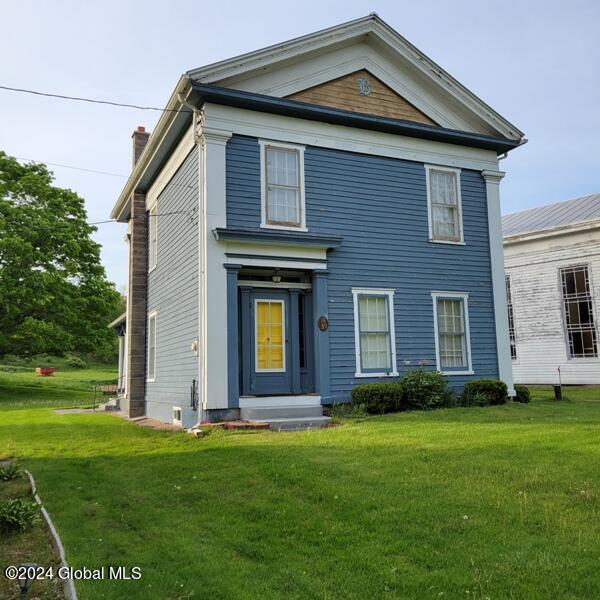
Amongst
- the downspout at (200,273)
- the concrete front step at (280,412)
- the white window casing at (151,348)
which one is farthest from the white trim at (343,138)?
the white window casing at (151,348)

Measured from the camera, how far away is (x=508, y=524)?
4.76 metres

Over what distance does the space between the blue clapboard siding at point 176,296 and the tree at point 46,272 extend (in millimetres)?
12422

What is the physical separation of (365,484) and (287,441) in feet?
9.42

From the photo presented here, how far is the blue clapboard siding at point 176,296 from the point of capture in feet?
41.2

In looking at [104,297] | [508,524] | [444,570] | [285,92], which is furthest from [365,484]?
[104,297]

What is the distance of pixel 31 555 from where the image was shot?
15.4 ft

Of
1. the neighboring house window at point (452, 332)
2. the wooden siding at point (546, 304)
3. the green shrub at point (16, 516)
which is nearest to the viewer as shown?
the green shrub at point (16, 516)

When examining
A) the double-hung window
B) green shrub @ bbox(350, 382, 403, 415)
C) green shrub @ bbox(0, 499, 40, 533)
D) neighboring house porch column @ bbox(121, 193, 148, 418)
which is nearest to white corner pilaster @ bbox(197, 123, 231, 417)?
green shrub @ bbox(350, 382, 403, 415)

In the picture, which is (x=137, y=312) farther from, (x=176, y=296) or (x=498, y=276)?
(x=498, y=276)

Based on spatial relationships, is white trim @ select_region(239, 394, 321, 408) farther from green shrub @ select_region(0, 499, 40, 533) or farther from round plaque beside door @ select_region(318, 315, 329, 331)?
green shrub @ select_region(0, 499, 40, 533)

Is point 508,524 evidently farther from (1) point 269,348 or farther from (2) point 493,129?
(2) point 493,129

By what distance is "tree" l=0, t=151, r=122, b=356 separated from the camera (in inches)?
1030

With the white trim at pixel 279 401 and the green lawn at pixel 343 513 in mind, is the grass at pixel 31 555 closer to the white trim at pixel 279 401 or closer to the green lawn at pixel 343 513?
the green lawn at pixel 343 513

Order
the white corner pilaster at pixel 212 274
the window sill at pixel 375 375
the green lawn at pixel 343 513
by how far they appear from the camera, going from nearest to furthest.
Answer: the green lawn at pixel 343 513 → the white corner pilaster at pixel 212 274 → the window sill at pixel 375 375
